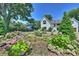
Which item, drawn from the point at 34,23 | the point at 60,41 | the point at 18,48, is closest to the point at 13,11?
the point at 34,23

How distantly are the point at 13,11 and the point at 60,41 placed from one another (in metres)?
0.62

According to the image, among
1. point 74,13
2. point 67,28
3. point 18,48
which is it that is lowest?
point 18,48

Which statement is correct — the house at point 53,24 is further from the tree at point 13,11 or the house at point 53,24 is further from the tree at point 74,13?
the tree at point 13,11

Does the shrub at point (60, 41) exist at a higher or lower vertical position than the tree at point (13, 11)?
lower

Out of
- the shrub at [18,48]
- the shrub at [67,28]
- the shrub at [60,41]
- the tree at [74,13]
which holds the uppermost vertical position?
the tree at [74,13]

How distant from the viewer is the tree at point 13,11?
10.1 ft

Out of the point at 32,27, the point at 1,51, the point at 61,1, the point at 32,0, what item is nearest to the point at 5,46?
the point at 1,51

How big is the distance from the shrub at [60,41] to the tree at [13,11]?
0.37 m

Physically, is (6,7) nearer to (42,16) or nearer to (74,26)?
(42,16)

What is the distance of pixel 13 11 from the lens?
3119 millimetres

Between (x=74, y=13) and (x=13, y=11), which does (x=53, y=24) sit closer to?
(x=74, y=13)

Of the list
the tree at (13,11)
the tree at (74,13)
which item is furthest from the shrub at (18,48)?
the tree at (74,13)

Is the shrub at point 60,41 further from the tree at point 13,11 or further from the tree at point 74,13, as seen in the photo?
the tree at point 13,11

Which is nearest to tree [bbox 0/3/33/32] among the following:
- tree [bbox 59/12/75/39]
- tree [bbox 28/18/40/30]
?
tree [bbox 28/18/40/30]
